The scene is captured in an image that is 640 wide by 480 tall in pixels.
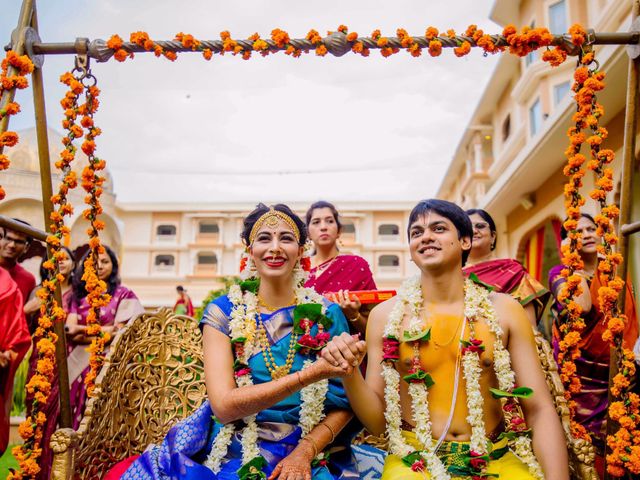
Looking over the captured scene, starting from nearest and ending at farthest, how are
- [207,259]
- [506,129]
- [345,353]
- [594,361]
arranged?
[345,353] < [594,361] < [506,129] < [207,259]

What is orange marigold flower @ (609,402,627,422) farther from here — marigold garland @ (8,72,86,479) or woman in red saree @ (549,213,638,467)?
marigold garland @ (8,72,86,479)

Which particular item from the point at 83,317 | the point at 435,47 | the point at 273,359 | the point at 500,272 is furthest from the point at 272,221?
the point at 83,317

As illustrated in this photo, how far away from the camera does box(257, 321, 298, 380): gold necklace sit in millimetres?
2521

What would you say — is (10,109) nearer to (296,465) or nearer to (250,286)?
(250,286)

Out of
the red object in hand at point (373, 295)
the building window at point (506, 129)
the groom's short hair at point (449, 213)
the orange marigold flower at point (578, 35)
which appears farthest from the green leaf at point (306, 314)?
the building window at point (506, 129)

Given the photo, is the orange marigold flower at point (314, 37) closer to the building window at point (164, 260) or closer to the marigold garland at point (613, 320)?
the marigold garland at point (613, 320)

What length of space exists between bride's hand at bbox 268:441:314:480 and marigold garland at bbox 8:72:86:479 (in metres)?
1.60

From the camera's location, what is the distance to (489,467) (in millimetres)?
2273

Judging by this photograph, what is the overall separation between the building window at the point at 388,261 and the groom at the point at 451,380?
3547 cm

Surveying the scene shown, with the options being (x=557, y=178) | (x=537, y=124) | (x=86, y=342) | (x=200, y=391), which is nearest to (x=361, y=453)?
(x=200, y=391)

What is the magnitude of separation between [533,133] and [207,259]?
28.3m

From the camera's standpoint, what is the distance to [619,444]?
109 inches

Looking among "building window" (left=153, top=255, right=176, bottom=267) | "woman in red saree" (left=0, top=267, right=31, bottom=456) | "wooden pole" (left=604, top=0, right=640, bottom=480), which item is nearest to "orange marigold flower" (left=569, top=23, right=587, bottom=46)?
"wooden pole" (left=604, top=0, right=640, bottom=480)

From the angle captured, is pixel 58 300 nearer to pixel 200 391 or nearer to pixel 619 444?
pixel 200 391
